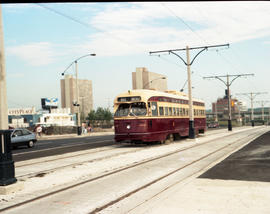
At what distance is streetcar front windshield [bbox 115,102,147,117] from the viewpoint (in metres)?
19.6

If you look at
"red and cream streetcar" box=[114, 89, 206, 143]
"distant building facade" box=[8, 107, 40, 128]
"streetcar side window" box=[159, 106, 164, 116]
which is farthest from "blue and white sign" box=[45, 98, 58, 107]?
"streetcar side window" box=[159, 106, 164, 116]

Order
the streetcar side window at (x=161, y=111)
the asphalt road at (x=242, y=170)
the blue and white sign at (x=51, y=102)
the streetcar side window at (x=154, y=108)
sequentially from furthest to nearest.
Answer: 1. the blue and white sign at (x=51, y=102)
2. the streetcar side window at (x=161, y=111)
3. the streetcar side window at (x=154, y=108)
4. the asphalt road at (x=242, y=170)

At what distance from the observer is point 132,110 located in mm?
19781

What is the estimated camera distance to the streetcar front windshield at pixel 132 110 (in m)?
19.6

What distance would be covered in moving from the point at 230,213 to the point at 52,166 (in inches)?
330

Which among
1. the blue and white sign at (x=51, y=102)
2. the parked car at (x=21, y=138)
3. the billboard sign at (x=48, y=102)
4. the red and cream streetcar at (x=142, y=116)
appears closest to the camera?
the red and cream streetcar at (x=142, y=116)

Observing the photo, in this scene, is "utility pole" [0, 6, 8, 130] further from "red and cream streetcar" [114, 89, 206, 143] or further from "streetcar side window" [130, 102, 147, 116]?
"streetcar side window" [130, 102, 147, 116]

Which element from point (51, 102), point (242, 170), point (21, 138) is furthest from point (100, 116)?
point (242, 170)

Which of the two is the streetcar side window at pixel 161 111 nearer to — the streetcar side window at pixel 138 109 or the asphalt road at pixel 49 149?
the streetcar side window at pixel 138 109

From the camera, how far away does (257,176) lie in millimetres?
9211

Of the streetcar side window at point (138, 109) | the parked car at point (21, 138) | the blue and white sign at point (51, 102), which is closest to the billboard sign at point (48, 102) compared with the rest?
the blue and white sign at point (51, 102)

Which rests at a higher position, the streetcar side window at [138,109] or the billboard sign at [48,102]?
the billboard sign at [48,102]

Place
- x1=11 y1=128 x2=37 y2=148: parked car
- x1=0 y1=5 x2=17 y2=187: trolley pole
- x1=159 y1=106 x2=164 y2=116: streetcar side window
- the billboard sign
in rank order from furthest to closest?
the billboard sign, x1=11 y1=128 x2=37 y2=148: parked car, x1=159 y1=106 x2=164 y2=116: streetcar side window, x1=0 y1=5 x2=17 y2=187: trolley pole

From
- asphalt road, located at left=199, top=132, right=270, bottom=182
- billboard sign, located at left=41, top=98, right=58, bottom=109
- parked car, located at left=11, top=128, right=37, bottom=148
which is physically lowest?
asphalt road, located at left=199, top=132, right=270, bottom=182
